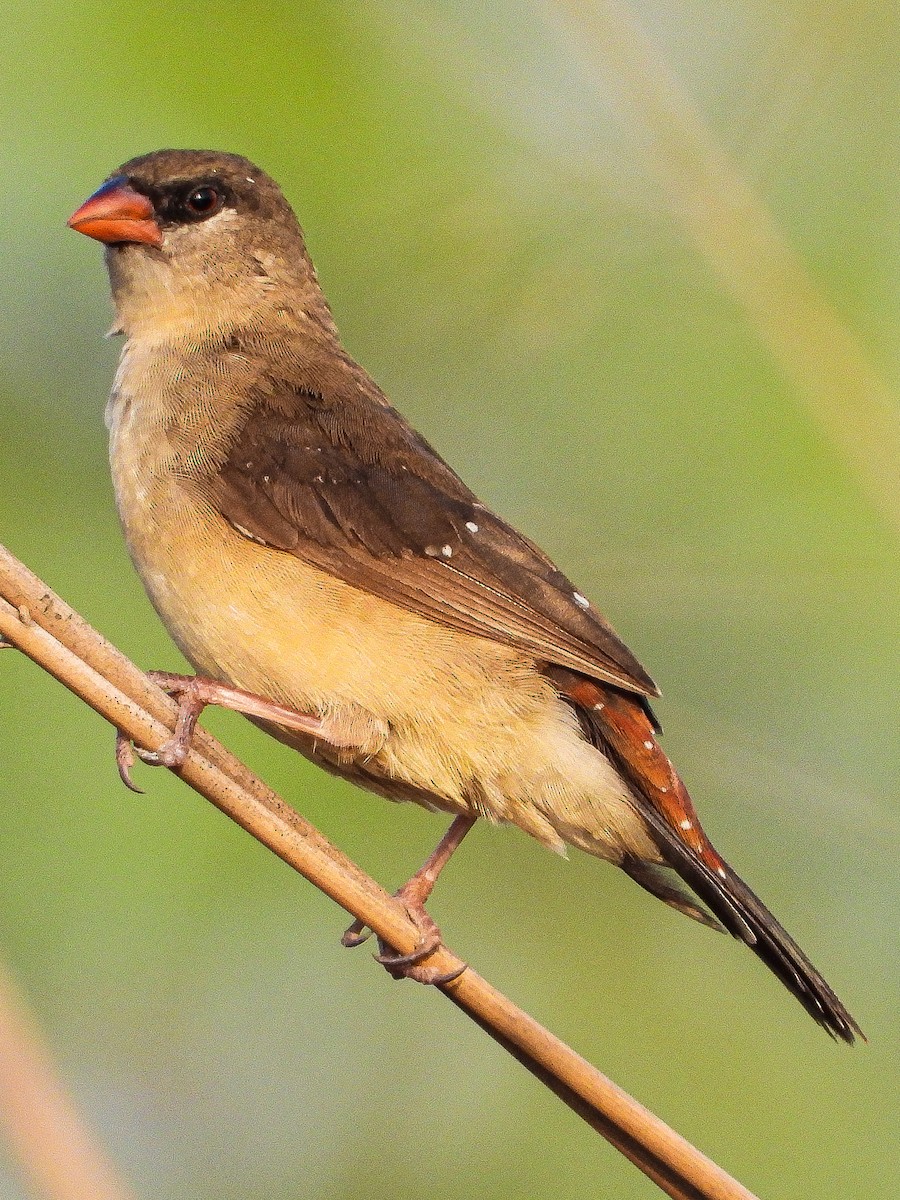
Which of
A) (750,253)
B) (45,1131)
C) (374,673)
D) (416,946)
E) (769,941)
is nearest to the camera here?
(45,1131)

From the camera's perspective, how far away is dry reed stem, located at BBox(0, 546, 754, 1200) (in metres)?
1.89

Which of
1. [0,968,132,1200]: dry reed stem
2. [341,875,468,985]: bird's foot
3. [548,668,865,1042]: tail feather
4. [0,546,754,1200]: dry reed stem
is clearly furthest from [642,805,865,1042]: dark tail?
[0,968,132,1200]: dry reed stem

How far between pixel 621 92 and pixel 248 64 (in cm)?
100

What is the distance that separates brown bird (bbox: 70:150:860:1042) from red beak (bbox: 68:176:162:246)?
0.33m

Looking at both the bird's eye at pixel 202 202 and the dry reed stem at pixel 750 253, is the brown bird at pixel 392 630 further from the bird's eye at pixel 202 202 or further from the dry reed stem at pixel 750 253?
the dry reed stem at pixel 750 253

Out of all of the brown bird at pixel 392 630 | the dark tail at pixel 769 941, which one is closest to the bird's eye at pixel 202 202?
the brown bird at pixel 392 630

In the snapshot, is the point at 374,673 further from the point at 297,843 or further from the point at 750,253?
the point at 750,253

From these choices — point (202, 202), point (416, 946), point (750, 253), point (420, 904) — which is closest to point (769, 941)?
point (416, 946)

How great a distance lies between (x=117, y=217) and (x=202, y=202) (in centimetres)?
23

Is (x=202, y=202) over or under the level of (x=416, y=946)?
over

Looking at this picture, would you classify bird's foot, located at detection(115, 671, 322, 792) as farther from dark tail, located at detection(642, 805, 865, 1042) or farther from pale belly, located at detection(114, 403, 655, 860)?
dark tail, located at detection(642, 805, 865, 1042)

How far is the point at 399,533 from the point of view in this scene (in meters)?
3.03

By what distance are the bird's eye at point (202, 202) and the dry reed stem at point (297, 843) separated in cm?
165

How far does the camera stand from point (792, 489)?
3939 millimetres
